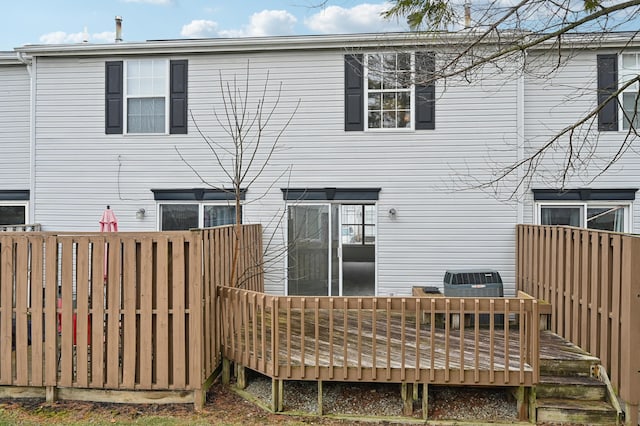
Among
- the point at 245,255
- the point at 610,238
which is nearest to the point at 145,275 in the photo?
the point at 245,255

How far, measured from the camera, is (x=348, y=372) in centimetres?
507

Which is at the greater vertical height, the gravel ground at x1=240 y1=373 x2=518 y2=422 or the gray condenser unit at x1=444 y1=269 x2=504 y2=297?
the gray condenser unit at x1=444 y1=269 x2=504 y2=297

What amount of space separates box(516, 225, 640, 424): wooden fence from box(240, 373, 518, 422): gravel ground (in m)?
1.18

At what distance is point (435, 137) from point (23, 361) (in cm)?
710

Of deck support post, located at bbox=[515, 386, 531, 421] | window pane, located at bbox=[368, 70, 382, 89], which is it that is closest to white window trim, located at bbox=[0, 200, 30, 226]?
window pane, located at bbox=[368, 70, 382, 89]

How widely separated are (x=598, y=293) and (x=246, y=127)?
6418 mm

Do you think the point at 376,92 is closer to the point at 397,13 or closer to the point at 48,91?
the point at 397,13

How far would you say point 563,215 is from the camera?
8.41 meters

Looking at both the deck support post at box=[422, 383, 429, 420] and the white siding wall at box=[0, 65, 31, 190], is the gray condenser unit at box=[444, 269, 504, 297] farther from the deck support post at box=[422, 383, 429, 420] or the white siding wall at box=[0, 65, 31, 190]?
the white siding wall at box=[0, 65, 31, 190]

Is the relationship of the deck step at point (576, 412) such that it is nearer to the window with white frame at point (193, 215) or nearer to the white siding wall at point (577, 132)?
the white siding wall at point (577, 132)

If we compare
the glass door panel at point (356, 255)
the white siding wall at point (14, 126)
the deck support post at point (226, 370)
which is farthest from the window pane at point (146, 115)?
the deck support post at point (226, 370)

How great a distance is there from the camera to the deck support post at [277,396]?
203 inches

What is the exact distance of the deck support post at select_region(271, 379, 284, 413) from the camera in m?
5.16

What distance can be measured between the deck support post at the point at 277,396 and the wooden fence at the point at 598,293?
3.56 m
